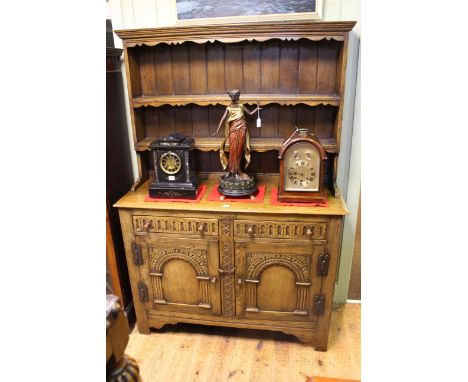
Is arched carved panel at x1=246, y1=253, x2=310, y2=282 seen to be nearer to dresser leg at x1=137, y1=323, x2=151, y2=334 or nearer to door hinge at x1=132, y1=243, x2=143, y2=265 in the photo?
door hinge at x1=132, y1=243, x2=143, y2=265

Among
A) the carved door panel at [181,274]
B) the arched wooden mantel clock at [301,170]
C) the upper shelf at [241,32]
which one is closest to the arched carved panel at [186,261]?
the carved door panel at [181,274]

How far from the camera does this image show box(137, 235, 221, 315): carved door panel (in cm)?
159

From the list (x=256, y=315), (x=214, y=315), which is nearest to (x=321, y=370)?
(x=256, y=315)

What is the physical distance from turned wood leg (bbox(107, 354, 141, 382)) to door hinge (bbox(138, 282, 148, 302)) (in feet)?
4.21

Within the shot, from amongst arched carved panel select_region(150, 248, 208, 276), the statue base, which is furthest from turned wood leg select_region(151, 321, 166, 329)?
the statue base

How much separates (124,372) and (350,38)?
5.52 ft

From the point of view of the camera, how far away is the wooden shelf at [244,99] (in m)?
1.53

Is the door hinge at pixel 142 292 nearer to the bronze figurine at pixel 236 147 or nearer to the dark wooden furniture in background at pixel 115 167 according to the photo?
the dark wooden furniture in background at pixel 115 167

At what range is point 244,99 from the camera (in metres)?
1.58

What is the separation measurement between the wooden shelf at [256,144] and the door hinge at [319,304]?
0.72m

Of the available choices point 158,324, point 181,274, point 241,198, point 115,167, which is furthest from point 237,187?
point 158,324

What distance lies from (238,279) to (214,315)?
0.27 metres
